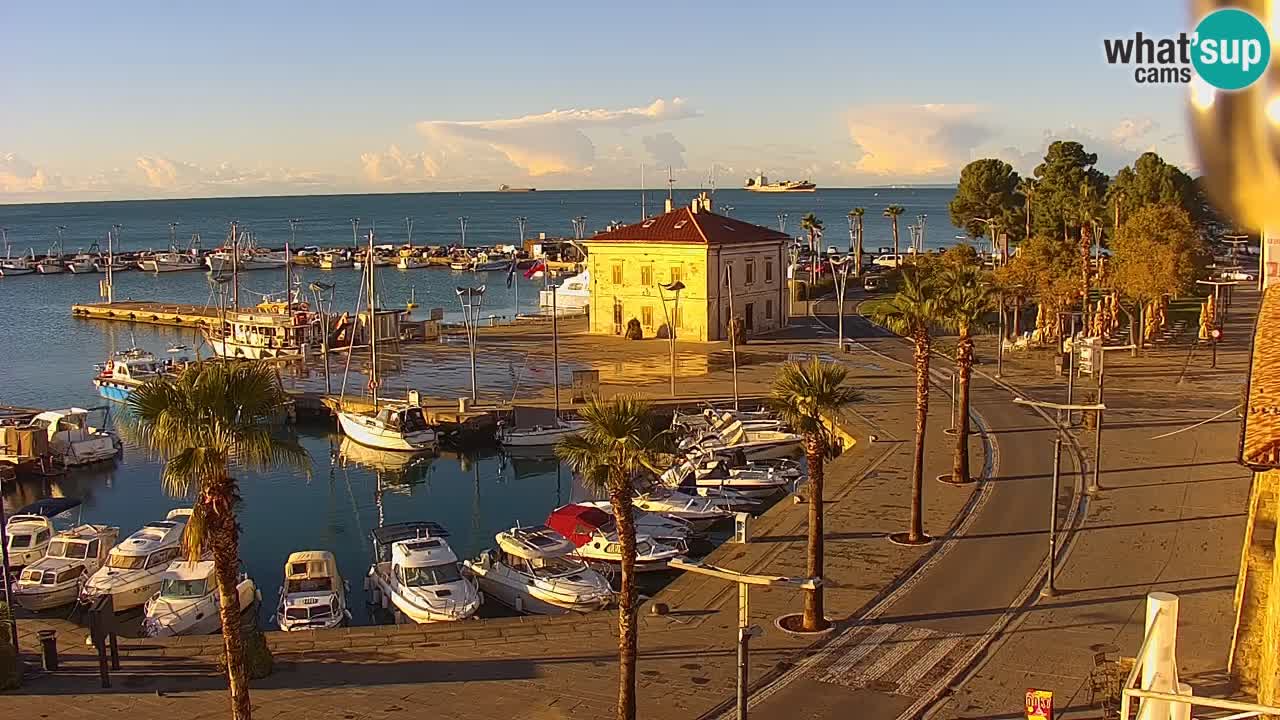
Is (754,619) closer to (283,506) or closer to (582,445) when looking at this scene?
(582,445)

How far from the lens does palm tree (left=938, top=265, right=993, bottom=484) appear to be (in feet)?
121

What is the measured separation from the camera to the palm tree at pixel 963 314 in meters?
36.8

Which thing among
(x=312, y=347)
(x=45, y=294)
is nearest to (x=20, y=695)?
(x=312, y=347)

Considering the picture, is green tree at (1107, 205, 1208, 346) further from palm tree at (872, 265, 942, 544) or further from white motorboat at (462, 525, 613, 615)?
white motorboat at (462, 525, 613, 615)

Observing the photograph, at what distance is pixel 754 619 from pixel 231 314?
3007 inches

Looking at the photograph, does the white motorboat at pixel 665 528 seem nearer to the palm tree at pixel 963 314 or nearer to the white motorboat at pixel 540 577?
the white motorboat at pixel 540 577

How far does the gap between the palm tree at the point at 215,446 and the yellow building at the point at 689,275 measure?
5516 cm

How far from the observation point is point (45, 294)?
488ft

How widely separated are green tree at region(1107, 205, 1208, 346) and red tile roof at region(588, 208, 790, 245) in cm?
2319

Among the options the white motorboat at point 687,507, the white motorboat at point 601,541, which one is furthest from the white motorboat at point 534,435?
the white motorboat at point 601,541

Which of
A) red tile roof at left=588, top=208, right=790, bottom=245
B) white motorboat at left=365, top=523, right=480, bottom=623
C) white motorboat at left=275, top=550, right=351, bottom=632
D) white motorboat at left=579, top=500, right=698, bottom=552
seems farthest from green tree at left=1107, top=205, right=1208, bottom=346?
white motorboat at left=275, top=550, right=351, bottom=632

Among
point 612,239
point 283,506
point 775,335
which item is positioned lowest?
point 283,506

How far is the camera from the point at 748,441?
170 feet

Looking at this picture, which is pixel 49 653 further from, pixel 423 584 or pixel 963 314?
pixel 963 314
